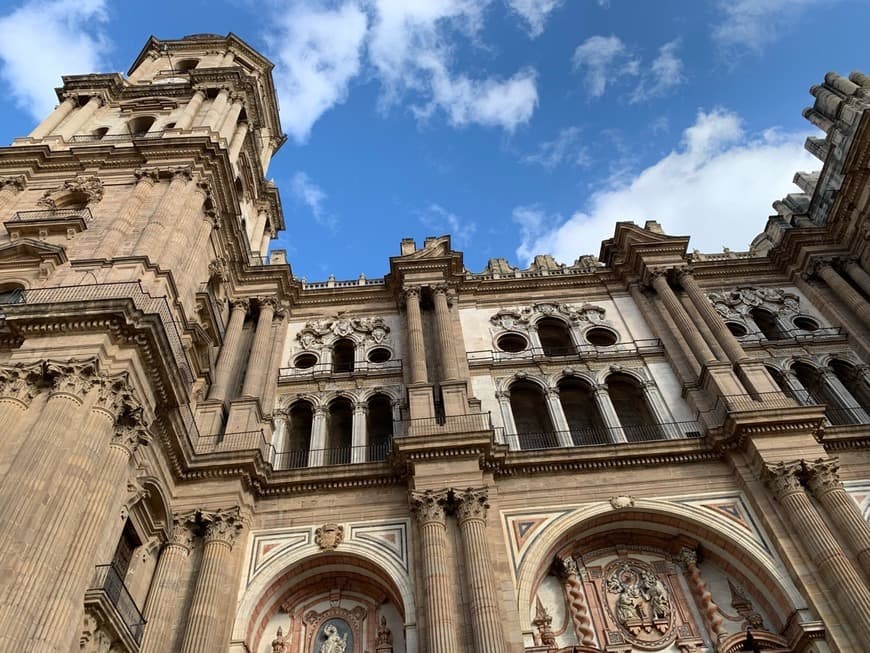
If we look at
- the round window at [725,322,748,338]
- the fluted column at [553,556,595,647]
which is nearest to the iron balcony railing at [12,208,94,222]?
the fluted column at [553,556,595,647]

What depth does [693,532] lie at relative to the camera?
18.0 m

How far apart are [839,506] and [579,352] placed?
9.25m

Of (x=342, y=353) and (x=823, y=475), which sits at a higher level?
(x=342, y=353)

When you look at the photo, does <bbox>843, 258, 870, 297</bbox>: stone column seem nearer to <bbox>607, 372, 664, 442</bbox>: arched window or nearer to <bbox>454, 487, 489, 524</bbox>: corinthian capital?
<bbox>607, 372, 664, 442</bbox>: arched window

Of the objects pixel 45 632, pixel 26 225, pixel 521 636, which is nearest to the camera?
pixel 45 632

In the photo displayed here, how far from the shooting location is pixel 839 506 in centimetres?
1669

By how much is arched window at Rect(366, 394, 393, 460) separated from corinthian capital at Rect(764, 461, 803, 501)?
10223 mm

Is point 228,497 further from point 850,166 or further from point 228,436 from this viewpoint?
point 850,166

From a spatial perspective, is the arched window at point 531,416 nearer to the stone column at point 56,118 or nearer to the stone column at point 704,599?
the stone column at point 704,599

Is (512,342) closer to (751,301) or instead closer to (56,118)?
(751,301)

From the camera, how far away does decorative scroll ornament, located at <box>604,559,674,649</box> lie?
53.9 ft

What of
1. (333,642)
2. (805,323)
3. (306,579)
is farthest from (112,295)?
(805,323)

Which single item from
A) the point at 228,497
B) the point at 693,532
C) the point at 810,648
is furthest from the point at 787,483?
the point at 228,497

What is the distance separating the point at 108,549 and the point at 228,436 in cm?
569
